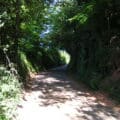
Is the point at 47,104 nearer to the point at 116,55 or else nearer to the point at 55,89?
the point at 55,89

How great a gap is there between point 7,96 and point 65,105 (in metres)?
2.71

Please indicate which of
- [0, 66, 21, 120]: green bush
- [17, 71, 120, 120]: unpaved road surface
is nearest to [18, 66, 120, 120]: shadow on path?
[17, 71, 120, 120]: unpaved road surface

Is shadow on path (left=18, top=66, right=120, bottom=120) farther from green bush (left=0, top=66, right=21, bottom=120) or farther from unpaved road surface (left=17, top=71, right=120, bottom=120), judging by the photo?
green bush (left=0, top=66, right=21, bottom=120)

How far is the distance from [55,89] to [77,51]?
32.3 feet

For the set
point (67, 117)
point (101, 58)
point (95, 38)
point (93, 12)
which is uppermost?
point (93, 12)

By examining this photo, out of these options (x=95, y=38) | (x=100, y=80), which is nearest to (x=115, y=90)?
(x=100, y=80)

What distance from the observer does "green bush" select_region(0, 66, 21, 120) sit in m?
7.61

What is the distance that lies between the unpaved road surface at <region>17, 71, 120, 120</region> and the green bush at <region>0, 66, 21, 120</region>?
525 millimetres

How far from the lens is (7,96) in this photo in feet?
28.4

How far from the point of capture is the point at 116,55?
14.3m

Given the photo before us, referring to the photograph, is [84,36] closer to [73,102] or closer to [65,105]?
[73,102]

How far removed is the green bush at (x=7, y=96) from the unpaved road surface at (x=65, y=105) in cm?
52

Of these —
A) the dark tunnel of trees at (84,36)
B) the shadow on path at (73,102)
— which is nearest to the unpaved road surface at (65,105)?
the shadow on path at (73,102)

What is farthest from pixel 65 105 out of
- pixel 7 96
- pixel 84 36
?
pixel 84 36
